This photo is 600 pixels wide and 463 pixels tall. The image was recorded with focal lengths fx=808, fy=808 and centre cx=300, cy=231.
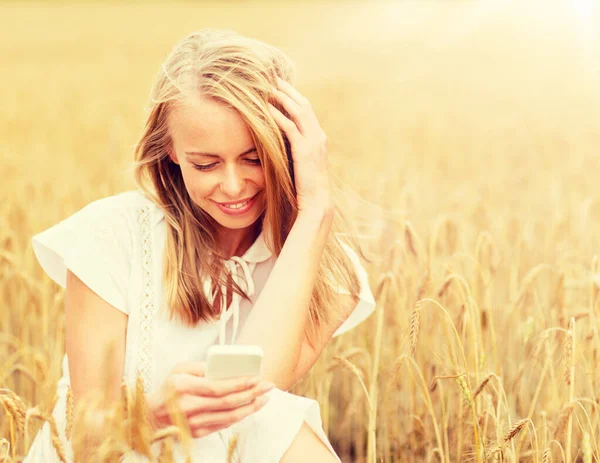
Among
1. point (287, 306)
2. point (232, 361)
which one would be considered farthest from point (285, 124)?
point (232, 361)

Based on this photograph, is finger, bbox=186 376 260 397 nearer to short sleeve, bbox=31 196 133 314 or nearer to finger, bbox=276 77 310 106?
short sleeve, bbox=31 196 133 314

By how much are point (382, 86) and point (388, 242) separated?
6.49 m

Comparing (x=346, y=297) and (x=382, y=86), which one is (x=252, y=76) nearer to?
(x=346, y=297)

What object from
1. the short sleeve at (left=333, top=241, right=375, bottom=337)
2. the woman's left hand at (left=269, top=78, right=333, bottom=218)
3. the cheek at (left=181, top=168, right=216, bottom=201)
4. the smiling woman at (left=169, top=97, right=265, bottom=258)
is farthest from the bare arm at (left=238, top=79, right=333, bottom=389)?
the short sleeve at (left=333, top=241, right=375, bottom=337)

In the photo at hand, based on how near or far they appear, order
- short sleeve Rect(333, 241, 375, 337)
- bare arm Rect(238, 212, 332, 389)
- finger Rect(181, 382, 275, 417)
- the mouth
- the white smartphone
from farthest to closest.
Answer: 1. short sleeve Rect(333, 241, 375, 337)
2. the mouth
3. bare arm Rect(238, 212, 332, 389)
4. finger Rect(181, 382, 275, 417)
5. the white smartphone

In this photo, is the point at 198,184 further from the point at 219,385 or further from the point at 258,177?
the point at 219,385

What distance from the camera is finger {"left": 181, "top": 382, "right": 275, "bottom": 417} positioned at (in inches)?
56.4

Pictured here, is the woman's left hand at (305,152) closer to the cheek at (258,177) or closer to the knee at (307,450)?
the cheek at (258,177)

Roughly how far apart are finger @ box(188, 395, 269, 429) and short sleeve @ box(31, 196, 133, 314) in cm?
42

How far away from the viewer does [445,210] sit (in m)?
3.98

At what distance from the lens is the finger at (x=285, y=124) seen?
181cm

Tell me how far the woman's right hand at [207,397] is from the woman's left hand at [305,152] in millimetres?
509

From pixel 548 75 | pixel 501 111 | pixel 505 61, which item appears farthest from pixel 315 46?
pixel 501 111

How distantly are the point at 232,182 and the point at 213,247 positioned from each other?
0.30 m
